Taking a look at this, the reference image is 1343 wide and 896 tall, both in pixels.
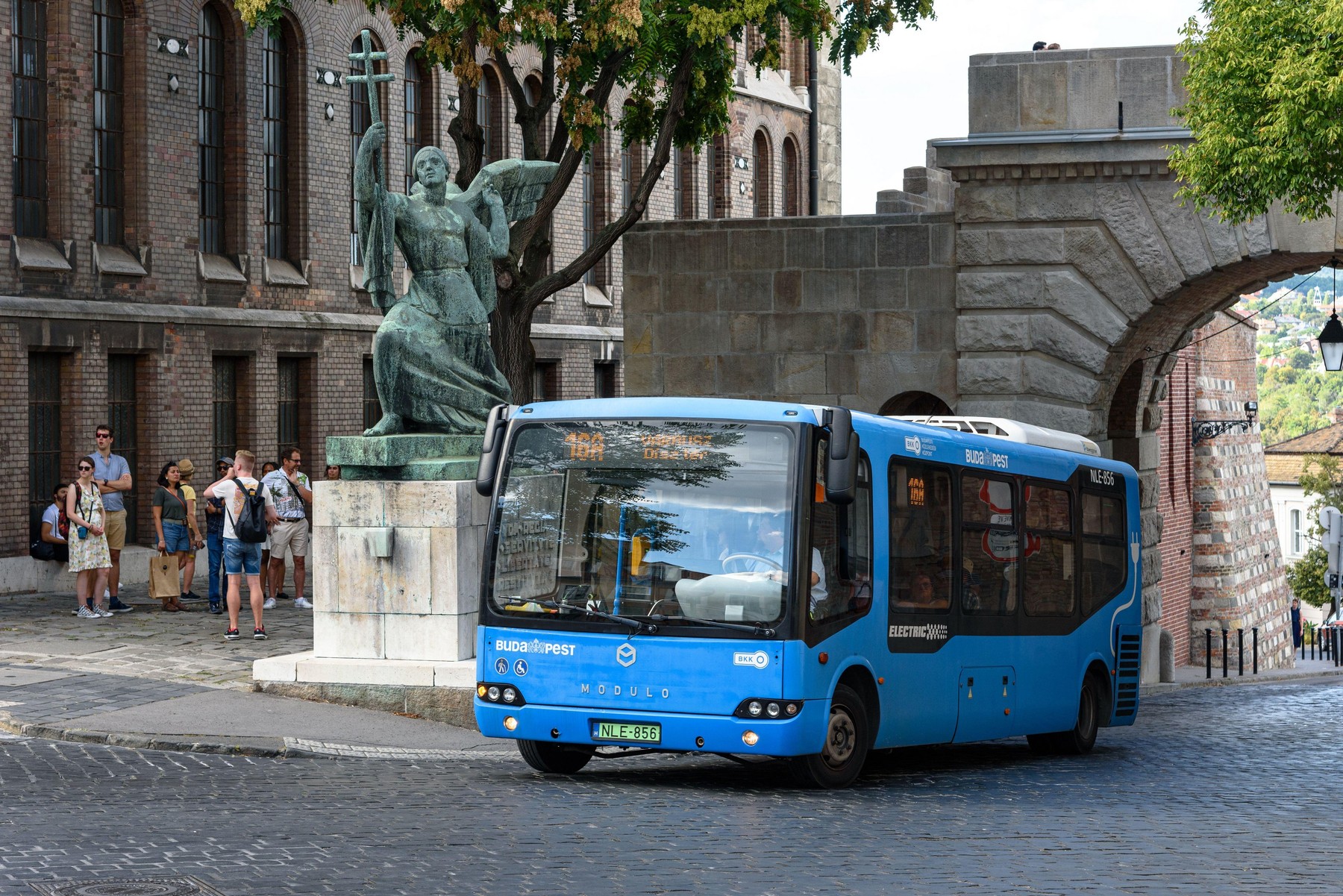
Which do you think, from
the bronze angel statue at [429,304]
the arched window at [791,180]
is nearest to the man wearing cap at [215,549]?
the bronze angel statue at [429,304]

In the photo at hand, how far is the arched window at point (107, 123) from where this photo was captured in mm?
25641

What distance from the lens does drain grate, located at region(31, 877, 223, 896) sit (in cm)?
732

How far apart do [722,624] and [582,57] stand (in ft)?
40.0

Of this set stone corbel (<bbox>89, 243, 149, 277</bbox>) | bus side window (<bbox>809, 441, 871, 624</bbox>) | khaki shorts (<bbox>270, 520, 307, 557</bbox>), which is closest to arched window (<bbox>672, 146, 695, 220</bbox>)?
stone corbel (<bbox>89, 243, 149, 277</bbox>)

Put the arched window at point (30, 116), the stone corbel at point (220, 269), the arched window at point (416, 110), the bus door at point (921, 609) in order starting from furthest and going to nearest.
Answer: the arched window at point (416, 110) → the stone corbel at point (220, 269) → the arched window at point (30, 116) → the bus door at point (921, 609)

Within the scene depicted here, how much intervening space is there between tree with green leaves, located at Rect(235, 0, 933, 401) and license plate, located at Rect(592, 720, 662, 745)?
10.3m

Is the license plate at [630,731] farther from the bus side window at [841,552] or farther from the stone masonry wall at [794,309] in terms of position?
the stone masonry wall at [794,309]

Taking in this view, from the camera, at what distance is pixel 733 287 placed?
21625 millimetres

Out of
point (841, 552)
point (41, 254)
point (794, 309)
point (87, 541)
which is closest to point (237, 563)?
point (87, 541)

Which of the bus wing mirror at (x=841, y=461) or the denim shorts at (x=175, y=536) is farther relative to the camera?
the denim shorts at (x=175, y=536)

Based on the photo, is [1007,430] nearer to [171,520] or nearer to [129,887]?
[129,887]

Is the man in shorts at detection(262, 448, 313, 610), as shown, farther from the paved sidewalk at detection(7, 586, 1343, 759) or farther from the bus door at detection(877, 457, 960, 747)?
the bus door at detection(877, 457, 960, 747)

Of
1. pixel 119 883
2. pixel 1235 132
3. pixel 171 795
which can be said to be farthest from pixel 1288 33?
pixel 119 883

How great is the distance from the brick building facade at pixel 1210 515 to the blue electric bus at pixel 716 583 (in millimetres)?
22337
